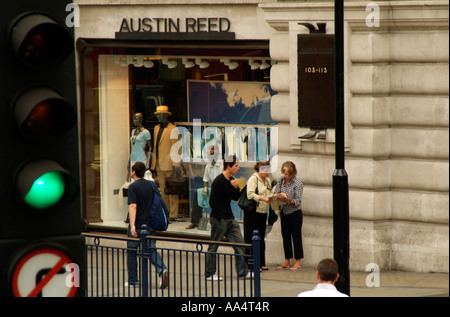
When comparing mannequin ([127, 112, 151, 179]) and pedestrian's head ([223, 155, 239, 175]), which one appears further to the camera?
mannequin ([127, 112, 151, 179])

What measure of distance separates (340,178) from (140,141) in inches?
295

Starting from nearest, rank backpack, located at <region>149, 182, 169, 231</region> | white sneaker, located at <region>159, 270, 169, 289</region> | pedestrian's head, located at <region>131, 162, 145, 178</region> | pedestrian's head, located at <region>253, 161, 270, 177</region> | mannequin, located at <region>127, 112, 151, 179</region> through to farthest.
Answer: white sneaker, located at <region>159, 270, 169, 289</region> → pedestrian's head, located at <region>131, 162, 145, 178</region> → backpack, located at <region>149, 182, 169, 231</region> → pedestrian's head, located at <region>253, 161, 270, 177</region> → mannequin, located at <region>127, 112, 151, 179</region>

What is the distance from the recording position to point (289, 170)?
13.6 meters

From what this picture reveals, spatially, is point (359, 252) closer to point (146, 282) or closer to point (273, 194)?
point (273, 194)

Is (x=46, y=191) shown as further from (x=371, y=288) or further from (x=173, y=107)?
(x=173, y=107)

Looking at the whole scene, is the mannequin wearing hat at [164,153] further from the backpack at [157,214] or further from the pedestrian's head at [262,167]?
the backpack at [157,214]

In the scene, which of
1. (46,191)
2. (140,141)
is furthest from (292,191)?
(46,191)

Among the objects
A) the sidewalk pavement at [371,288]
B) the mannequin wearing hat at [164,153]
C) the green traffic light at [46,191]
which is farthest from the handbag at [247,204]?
the green traffic light at [46,191]

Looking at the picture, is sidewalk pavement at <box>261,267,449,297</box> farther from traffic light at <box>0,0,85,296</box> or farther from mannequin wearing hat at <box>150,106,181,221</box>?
traffic light at <box>0,0,85,296</box>

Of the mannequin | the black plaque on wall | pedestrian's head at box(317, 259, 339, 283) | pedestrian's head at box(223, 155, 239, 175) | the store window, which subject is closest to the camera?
pedestrian's head at box(317, 259, 339, 283)

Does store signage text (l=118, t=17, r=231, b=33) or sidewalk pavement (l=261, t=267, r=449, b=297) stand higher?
store signage text (l=118, t=17, r=231, b=33)

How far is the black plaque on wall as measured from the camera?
535 inches

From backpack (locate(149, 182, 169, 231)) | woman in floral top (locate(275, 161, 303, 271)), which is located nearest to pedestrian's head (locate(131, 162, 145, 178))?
backpack (locate(149, 182, 169, 231))

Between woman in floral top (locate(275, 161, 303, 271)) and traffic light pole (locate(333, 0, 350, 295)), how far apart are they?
389 cm
